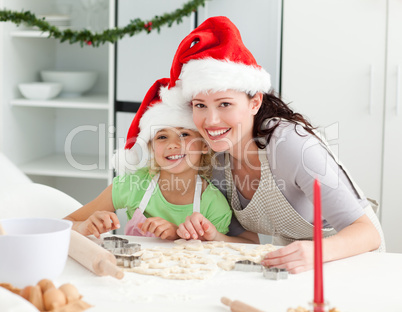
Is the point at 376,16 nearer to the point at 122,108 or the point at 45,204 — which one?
the point at 122,108

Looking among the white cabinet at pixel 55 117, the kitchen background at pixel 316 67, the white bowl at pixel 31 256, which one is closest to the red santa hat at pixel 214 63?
the white bowl at pixel 31 256

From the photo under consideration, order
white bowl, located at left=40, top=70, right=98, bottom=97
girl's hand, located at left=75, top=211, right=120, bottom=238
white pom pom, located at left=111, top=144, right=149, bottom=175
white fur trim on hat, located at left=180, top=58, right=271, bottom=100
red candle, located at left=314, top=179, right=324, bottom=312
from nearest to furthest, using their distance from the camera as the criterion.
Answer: red candle, located at left=314, top=179, right=324, bottom=312, girl's hand, located at left=75, top=211, right=120, bottom=238, white fur trim on hat, located at left=180, top=58, right=271, bottom=100, white pom pom, located at left=111, top=144, right=149, bottom=175, white bowl, located at left=40, top=70, right=98, bottom=97

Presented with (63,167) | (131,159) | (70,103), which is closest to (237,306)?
(131,159)

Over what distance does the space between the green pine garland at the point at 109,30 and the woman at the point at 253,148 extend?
46.5 inches

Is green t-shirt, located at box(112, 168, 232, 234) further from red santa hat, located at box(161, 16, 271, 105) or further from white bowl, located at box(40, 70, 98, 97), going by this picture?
white bowl, located at box(40, 70, 98, 97)

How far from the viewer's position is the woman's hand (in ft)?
3.64

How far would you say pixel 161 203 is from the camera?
1706 mm

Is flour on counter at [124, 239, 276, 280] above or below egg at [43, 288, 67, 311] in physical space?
below

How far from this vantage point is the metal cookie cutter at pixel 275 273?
105 cm

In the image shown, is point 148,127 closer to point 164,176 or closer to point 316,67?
point 164,176

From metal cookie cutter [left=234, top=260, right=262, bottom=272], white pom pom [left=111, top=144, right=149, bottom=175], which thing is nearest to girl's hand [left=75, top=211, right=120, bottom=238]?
metal cookie cutter [left=234, top=260, right=262, bottom=272]

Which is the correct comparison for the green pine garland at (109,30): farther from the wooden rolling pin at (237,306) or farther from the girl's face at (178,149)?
the wooden rolling pin at (237,306)

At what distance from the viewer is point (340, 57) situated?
2654 millimetres

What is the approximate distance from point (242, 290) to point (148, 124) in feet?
2.66
